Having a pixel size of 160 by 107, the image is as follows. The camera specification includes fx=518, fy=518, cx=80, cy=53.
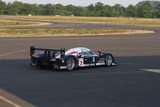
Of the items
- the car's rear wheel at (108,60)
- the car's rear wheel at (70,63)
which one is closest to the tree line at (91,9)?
the car's rear wheel at (108,60)

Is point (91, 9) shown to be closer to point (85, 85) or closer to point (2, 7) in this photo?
point (2, 7)

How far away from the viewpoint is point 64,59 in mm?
19516

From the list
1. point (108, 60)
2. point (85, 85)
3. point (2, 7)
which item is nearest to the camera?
point (85, 85)

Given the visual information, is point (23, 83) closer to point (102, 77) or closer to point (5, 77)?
point (5, 77)

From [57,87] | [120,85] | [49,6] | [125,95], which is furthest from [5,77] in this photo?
[49,6]

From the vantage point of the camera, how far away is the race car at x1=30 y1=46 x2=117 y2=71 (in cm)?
1952

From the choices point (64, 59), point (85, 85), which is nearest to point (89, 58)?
point (64, 59)

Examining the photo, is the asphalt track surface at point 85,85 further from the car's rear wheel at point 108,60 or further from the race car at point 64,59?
the car's rear wheel at point 108,60

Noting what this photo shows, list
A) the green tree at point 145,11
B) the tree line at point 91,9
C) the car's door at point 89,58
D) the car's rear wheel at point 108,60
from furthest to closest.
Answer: the tree line at point 91,9
the green tree at point 145,11
the car's rear wheel at point 108,60
the car's door at point 89,58

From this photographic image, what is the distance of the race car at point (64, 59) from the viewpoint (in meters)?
19.5

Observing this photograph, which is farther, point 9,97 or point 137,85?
point 137,85

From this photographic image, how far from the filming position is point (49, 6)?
18975 centimetres

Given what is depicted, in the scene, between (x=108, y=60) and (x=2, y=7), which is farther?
(x=2, y=7)

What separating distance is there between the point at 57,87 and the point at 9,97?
2.22 metres
